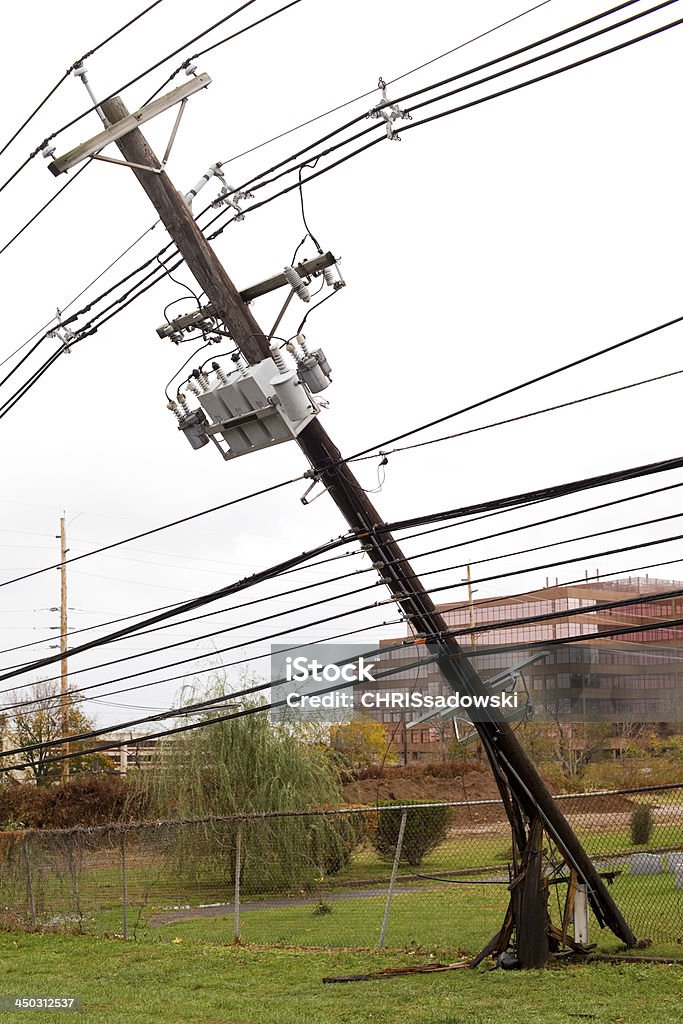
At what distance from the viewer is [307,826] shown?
22000 mm

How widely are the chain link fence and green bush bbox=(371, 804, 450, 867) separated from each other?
39 mm

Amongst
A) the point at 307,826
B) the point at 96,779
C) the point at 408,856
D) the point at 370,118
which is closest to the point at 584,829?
the point at 408,856

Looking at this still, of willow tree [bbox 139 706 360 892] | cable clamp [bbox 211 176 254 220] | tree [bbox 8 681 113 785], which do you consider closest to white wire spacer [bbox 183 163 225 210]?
cable clamp [bbox 211 176 254 220]

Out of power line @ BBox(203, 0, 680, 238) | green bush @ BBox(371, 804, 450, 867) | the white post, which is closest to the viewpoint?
power line @ BBox(203, 0, 680, 238)

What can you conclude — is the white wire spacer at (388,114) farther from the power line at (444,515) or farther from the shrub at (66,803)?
the shrub at (66,803)

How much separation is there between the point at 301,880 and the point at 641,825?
26.2 feet

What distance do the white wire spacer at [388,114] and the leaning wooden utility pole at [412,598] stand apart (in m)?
1.97

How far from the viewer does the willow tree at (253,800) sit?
21.3 metres

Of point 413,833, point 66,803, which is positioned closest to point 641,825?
point 413,833

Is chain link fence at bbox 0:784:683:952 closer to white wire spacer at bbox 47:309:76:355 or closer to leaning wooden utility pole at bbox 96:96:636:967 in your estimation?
leaning wooden utility pole at bbox 96:96:636:967

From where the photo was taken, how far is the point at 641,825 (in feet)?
77.6

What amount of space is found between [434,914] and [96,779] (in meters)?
20.1

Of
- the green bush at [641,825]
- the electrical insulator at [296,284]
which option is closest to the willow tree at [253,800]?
the green bush at [641,825]

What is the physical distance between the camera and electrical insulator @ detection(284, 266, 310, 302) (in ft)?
27.1
